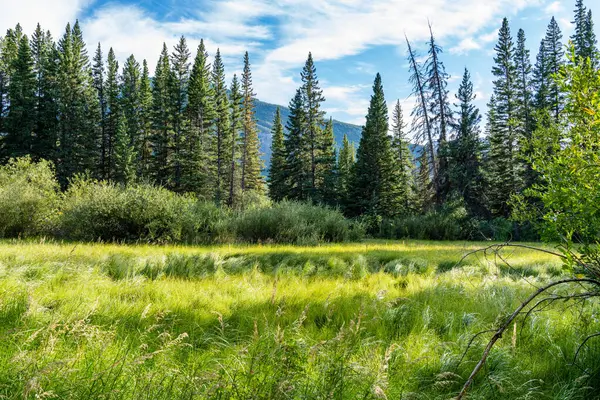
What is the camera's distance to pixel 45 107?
134 ft

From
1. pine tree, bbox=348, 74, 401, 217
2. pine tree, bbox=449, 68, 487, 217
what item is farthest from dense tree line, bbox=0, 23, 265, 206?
pine tree, bbox=449, 68, 487, 217

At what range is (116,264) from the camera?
5.48m

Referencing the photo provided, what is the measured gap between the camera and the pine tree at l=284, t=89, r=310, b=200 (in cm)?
3509

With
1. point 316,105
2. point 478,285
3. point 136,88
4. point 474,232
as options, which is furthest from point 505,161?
point 136,88

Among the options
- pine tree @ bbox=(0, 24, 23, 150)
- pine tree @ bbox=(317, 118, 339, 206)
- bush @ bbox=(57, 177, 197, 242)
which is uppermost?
pine tree @ bbox=(0, 24, 23, 150)

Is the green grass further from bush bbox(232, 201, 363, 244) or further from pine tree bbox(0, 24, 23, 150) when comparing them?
pine tree bbox(0, 24, 23, 150)

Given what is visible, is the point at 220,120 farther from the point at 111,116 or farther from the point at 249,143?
the point at 111,116

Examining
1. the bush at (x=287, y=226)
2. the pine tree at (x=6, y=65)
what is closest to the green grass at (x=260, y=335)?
the bush at (x=287, y=226)

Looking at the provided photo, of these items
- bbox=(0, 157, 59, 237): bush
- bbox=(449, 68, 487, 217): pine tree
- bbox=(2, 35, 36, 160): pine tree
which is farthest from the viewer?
bbox=(2, 35, 36, 160): pine tree

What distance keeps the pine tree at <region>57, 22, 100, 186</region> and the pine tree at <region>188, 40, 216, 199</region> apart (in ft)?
40.9

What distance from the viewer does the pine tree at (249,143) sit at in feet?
134

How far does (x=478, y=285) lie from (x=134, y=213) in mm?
9469

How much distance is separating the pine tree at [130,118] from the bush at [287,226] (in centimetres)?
A: 3061

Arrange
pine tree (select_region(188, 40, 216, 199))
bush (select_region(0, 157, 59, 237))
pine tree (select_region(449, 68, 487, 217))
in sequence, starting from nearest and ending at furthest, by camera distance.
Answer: bush (select_region(0, 157, 59, 237)) → pine tree (select_region(449, 68, 487, 217)) → pine tree (select_region(188, 40, 216, 199))
